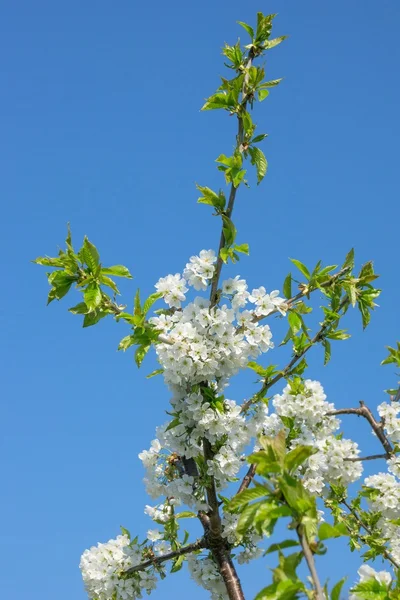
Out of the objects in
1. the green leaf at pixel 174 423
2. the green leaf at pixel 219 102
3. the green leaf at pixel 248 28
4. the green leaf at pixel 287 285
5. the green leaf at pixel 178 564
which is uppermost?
the green leaf at pixel 248 28

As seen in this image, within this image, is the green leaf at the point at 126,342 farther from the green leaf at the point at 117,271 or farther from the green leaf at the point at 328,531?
the green leaf at the point at 328,531

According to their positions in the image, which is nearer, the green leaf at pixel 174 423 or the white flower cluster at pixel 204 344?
the white flower cluster at pixel 204 344

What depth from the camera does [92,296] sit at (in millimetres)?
3553

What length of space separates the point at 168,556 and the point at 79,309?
182 cm

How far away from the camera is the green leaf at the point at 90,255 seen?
141 inches

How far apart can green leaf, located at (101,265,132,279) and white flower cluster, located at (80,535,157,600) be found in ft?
6.41

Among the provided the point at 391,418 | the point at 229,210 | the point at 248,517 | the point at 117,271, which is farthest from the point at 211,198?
the point at 248,517

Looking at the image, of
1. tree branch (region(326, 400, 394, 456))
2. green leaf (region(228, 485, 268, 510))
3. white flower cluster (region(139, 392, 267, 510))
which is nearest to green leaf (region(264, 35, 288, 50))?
white flower cluster (region(139, 392, 267, 510))

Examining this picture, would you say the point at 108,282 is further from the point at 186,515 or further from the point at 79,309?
the point at 186,515

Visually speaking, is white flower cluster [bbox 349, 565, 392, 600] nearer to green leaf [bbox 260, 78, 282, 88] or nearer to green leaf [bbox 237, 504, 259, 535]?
green leaf [bbox 237, 504, 259, 535]

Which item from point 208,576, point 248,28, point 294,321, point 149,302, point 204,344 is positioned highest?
point 248,28

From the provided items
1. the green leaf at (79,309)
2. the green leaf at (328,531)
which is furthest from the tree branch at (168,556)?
the green leaf at (328,531)

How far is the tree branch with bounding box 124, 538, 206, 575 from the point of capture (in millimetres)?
4363

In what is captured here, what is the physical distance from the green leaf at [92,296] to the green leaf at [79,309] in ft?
0.27
